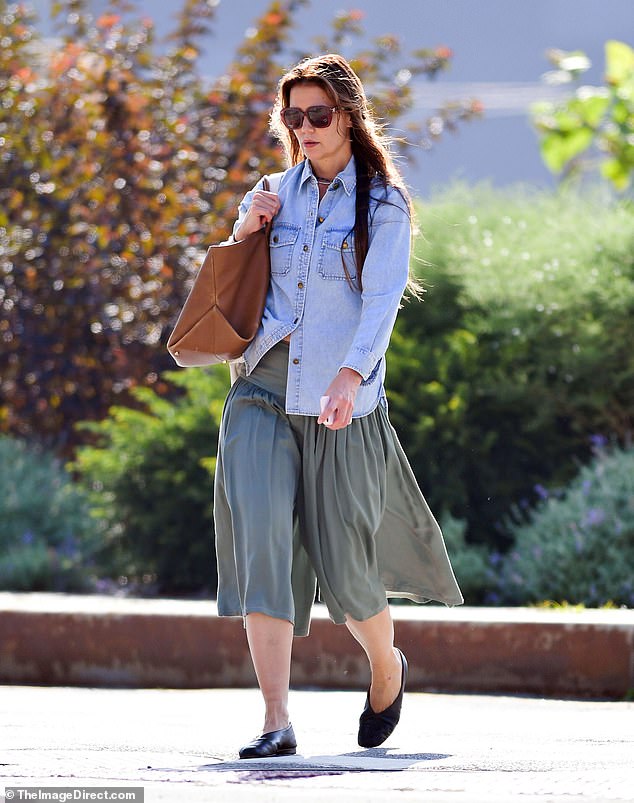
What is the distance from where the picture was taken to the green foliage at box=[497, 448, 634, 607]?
6508 millimetres

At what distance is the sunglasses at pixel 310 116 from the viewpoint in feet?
13.2

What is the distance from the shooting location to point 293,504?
4.01 meters

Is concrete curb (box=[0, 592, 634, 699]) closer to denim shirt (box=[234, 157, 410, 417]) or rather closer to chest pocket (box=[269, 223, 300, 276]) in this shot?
denim shirt (box=[234, 157, 410, 417])

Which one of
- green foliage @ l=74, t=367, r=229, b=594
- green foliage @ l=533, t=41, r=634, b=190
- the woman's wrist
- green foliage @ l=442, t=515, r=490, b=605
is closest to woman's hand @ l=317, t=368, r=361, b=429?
the woman's wrist

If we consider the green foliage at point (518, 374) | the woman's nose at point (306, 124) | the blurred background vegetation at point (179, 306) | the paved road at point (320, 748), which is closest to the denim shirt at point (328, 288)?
the woman's nose at point (306, 124)

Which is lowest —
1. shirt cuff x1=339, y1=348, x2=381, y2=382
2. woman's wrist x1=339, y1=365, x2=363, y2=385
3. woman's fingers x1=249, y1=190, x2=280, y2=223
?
woman's wrist x1=339, y1=365, x2=363, y2=385

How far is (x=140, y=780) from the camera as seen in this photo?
3404mm

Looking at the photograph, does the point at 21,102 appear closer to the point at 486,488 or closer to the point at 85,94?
the point at 85,94

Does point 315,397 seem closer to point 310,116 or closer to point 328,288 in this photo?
point 328,288

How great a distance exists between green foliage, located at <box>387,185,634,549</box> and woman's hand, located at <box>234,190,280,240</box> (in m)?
3.18

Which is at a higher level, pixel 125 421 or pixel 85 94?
pixel 85 94

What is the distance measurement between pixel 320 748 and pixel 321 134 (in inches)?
65.5

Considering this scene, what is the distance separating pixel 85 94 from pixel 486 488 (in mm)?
3979

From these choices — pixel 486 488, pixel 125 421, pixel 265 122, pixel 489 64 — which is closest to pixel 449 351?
pixel 486 488
